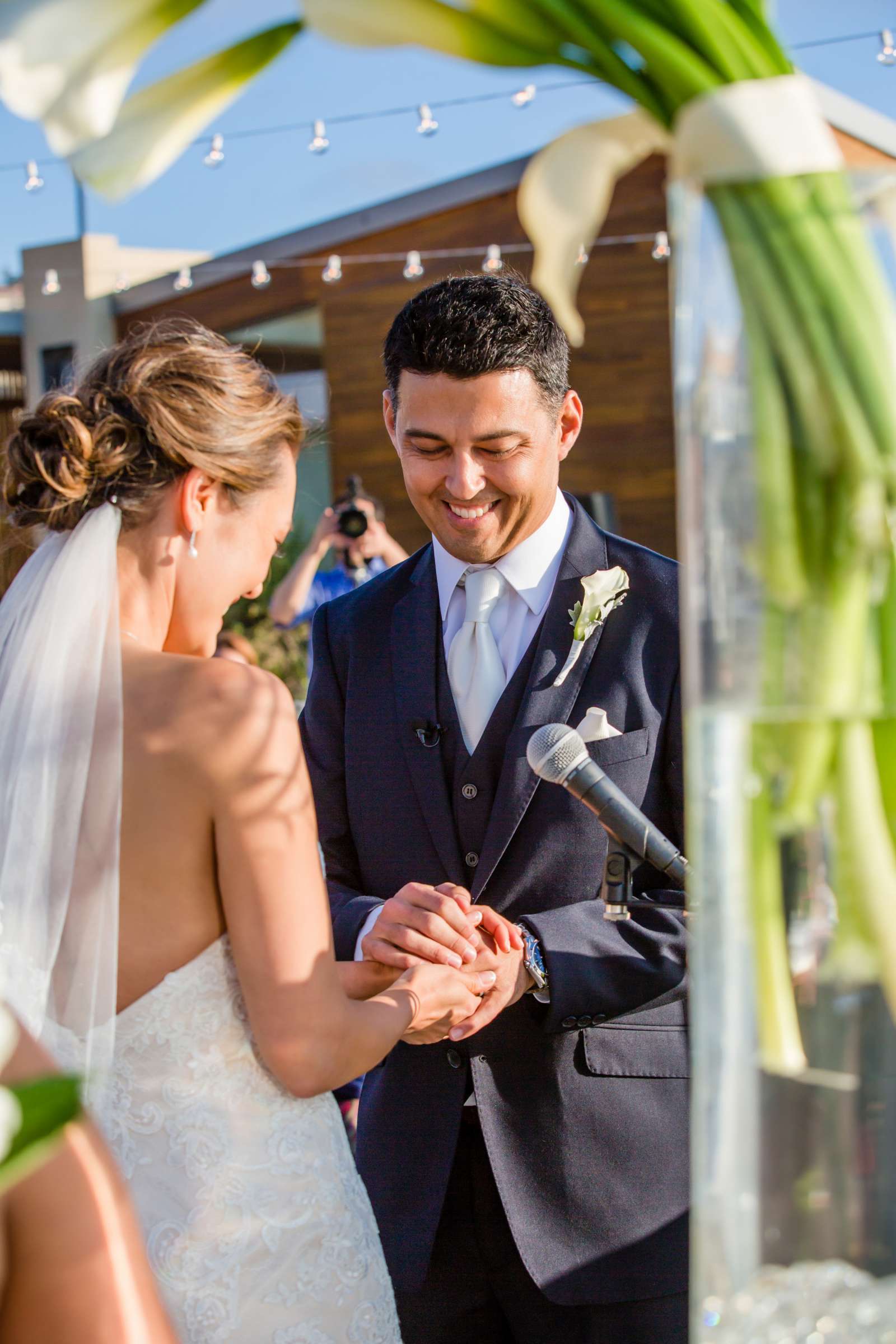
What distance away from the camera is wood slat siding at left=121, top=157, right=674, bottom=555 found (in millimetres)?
9938

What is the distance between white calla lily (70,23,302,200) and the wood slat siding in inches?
357

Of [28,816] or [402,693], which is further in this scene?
[402,693]

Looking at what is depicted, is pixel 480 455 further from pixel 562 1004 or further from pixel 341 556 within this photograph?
pixel 341 556

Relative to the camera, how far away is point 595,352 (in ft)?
33.3

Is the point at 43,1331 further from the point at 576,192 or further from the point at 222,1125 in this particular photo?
the point at 222,1125

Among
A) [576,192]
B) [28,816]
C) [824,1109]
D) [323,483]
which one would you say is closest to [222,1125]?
[28,816]

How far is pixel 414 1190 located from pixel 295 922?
758mm

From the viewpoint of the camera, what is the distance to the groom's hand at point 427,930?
189 cm

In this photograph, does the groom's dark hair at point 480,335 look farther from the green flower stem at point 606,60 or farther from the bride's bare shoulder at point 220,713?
the green flower stem at point 606,60

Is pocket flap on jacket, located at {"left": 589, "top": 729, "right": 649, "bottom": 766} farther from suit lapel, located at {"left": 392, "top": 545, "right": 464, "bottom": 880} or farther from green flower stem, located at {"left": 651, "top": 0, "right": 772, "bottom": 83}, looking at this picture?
green flower stem, located at {"left": 651, "top": 0, "right": 772, "bottom": 83}

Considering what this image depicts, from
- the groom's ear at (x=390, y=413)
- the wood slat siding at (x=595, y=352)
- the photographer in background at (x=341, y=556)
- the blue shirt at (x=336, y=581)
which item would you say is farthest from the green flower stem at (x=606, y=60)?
the wood slat siding at (x=595, y=352)

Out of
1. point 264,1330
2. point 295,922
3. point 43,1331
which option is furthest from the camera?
point 264,1330

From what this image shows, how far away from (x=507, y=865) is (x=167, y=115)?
5.08 feet

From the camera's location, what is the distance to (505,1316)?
214cm
